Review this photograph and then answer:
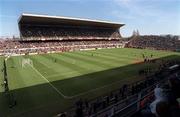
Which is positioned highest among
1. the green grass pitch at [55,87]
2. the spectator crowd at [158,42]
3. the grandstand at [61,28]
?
the grandstand at [61,28]

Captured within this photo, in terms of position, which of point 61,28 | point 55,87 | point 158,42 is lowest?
point 55,87

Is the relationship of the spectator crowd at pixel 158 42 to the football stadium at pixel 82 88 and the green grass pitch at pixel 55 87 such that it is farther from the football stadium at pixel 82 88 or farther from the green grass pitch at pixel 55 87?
the green grass pitch at pixel 55 87

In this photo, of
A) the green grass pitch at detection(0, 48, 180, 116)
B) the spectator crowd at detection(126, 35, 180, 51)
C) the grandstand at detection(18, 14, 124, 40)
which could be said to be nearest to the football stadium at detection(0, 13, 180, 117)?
the green grass pitch at detection(0, 48, 180, 116)

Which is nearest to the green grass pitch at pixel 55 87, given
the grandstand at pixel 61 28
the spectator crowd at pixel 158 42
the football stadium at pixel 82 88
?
the football stadium at pixel 82 88

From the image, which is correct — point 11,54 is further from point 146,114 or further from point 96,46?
point 146,114

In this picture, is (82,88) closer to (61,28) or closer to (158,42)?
(61,28)

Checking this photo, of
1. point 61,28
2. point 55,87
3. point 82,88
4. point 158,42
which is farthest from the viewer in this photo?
point 158,42

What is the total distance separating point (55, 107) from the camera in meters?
16.3

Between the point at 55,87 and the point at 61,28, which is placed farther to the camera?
the point at 61,28

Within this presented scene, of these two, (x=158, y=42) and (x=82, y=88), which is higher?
(x=158, y=42)

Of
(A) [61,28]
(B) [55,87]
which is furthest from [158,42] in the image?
(B) [55,87]

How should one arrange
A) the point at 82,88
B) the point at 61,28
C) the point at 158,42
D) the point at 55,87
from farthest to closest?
the point at 158,42, the point at 61,28, the point at 55,87, the point at 82,88

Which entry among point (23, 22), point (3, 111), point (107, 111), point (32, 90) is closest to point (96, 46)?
point (23, 22)

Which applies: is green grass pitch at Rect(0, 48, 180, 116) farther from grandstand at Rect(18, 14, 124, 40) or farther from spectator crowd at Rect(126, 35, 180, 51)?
spectator crowd at Rect(126, 35, 180, 51)
